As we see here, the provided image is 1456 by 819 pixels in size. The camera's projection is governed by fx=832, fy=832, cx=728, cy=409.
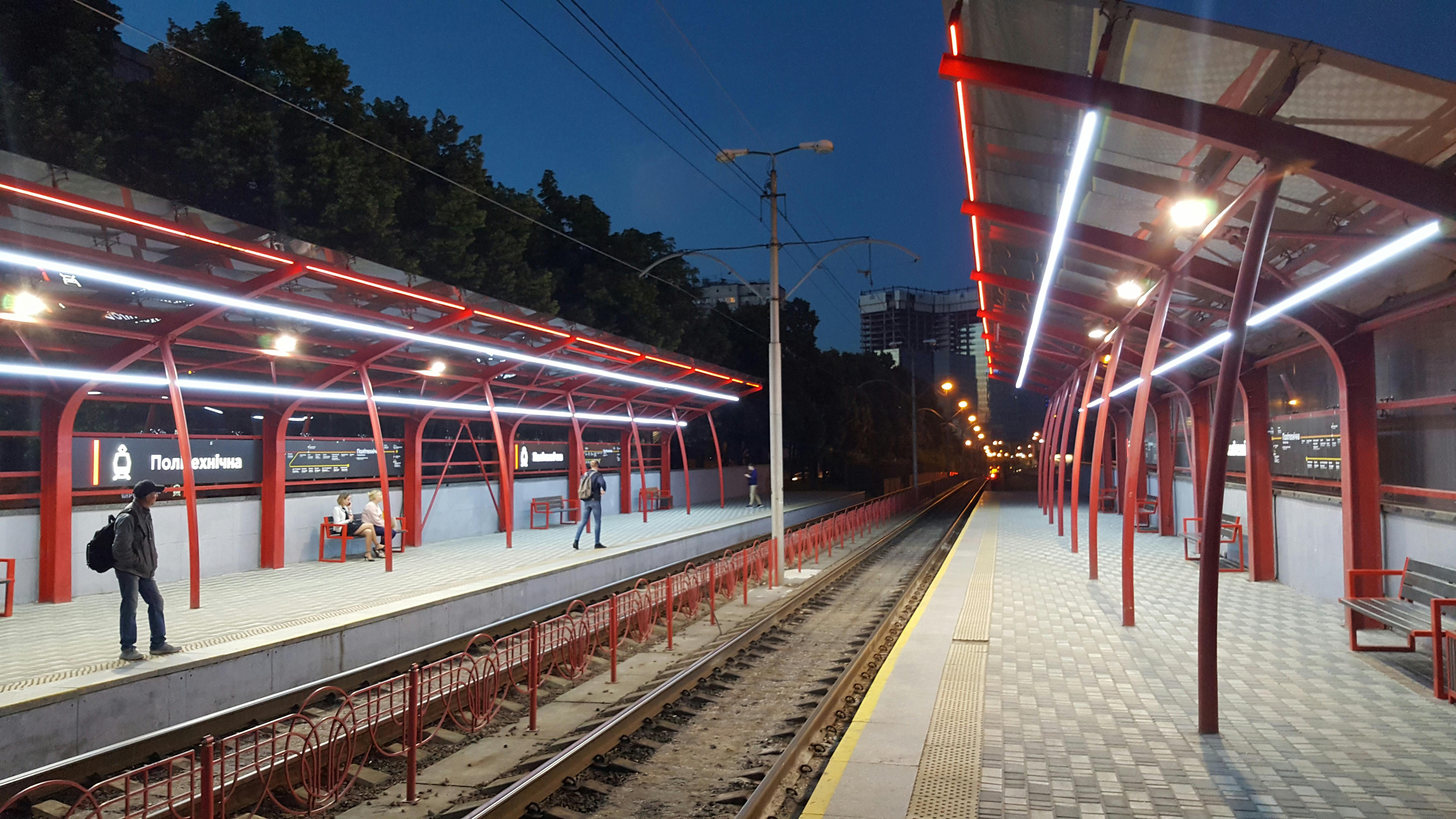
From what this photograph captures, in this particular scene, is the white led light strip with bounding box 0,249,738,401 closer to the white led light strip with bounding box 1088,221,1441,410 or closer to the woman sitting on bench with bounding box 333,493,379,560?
the woman sitting on bench with bounding box 333,493,379,560

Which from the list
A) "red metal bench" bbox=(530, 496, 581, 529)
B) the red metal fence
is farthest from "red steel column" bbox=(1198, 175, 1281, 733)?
"red metal bench" bbox=(530, 496, 581, 529)

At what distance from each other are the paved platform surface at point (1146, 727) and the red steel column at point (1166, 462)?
998 centimetres

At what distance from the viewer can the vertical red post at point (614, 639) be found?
9.34 meters

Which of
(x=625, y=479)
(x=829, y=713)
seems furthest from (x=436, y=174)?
(x=625, y=479)

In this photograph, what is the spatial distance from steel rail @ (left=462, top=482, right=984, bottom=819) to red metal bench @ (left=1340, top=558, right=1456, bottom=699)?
6568 millimetres

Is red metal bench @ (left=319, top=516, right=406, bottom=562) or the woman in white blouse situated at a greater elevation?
the woman in white blouse

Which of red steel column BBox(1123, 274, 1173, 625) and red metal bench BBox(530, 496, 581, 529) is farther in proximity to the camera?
red metal bench BBox(530, 496, 581, 529)

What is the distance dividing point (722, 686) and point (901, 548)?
47.7 feet

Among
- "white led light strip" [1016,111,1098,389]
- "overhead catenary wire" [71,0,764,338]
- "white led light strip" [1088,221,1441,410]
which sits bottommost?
"white led light strip" [1088,221,1441,410]

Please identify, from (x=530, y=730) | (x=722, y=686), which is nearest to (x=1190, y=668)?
(x=722, y=686)

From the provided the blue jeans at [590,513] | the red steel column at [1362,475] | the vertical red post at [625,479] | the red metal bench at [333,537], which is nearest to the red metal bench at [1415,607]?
the red steel column at [1362,475]

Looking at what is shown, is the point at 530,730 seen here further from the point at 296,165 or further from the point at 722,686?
the point at 296,165

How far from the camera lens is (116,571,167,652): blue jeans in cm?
782

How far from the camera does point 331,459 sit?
52.5 ft
